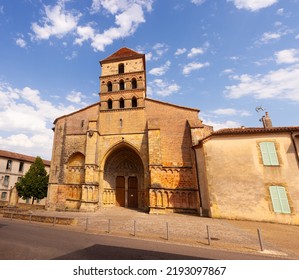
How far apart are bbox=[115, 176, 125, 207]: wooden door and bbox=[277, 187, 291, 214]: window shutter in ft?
47.2

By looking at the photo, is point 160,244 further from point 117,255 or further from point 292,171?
point 292,171

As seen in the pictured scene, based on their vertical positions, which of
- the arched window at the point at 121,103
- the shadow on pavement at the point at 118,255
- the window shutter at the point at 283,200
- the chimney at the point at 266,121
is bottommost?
the shadow on pavement at the point at 118,255

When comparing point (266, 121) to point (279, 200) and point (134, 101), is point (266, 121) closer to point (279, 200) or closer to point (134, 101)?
point (279, 200)

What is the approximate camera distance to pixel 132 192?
1912cm

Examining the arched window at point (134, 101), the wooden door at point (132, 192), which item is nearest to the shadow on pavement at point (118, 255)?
the wooden door at point (132, 192)

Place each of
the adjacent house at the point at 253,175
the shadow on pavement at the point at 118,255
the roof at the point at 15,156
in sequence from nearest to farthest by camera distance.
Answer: the shadow on pavement at the point at 118,255, the adjacent house at the point at 253,175, the roof at the point at 15,156

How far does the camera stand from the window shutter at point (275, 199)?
11.0 m

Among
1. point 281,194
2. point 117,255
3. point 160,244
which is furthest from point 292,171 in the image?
point 117,255

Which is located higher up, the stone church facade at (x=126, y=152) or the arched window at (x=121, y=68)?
the arched window at (x=121, y=68)

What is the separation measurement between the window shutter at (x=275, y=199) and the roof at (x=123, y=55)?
19.3 metres

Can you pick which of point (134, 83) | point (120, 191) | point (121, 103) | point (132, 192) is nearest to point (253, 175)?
point (132, 192)

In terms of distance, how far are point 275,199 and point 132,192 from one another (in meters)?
13.3

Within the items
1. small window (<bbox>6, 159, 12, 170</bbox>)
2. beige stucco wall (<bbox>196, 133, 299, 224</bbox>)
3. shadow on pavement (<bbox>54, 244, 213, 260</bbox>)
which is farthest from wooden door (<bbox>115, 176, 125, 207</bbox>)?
small window (<bbox>6, 159, 12, 170</bbox>)

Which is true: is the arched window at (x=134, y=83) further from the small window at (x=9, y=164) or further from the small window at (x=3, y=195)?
the small window at (x=3, y=195)
